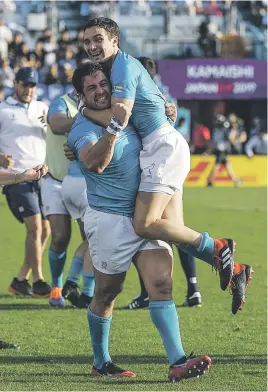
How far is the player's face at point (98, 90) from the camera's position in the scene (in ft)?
22.0

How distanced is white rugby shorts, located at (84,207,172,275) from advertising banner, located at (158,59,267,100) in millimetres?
28058

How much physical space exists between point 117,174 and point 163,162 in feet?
1.09

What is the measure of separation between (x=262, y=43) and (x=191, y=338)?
93.9ft

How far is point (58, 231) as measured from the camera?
10367 mm

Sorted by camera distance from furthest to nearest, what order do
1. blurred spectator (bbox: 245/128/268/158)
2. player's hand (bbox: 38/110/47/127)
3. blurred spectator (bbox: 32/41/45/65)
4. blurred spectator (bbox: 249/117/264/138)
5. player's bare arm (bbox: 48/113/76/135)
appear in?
blurred spectator (bbox: 249/117/264/138), blurred spectator (bbox: 245/128/268/158), blurred spectator (bbox: 32/41/45/65), player's hand (bbox: 38/110/47/127), player's bare arm (bbox: 48/113/76/135)

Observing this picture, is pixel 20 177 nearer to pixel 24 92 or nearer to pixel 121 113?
pixel 121 113

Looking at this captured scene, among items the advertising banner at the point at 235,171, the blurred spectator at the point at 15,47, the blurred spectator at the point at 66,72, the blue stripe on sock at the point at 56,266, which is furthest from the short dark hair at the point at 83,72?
the blurred spectator at the point at 15,47

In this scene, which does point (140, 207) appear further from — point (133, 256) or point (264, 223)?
point (264, 223)

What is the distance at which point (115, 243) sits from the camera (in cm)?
683

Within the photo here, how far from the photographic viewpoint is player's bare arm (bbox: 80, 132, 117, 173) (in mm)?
6469

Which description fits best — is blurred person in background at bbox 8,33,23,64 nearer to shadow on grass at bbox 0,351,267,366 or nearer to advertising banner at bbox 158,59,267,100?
advertising banner at bbox 158,59,267,100

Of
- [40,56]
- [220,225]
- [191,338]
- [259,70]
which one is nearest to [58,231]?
[191,338]

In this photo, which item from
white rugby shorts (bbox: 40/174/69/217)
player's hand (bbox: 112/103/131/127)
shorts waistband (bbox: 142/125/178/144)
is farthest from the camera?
white rugby shorts (bbox: 40/174/69/217)

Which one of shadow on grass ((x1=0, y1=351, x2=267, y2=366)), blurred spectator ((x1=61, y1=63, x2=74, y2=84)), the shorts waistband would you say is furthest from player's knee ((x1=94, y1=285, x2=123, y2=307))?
blurred spectator ((x1=61, y1=63, x2=74, y2=84))
